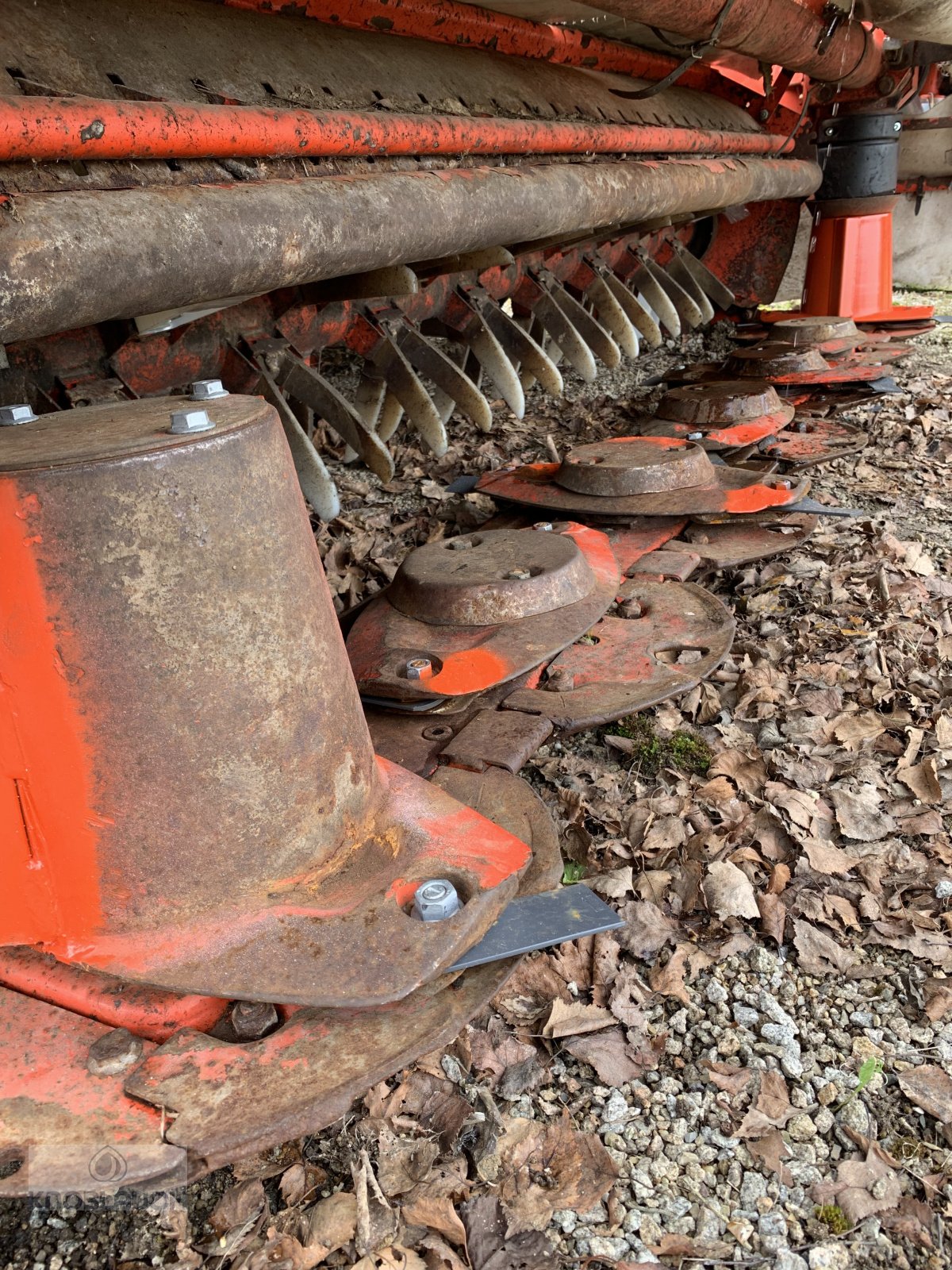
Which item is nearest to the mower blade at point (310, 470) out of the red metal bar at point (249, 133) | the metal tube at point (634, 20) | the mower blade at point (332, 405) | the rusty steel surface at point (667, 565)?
the mower blade at point (332, 405)

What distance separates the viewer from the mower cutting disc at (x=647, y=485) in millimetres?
3021

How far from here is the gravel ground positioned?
1251 mm

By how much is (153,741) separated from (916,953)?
4.04 feet

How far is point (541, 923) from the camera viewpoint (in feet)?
4.59

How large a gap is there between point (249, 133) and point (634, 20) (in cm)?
142

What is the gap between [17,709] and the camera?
46.6 inches

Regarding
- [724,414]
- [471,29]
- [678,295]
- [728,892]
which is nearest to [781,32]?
[471,29]

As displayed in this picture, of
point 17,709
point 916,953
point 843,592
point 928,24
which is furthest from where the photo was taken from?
point 928,24

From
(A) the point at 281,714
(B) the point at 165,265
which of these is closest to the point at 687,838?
(A) the point at 281,714

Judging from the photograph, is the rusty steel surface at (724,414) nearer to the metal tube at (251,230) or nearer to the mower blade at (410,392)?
the metal tube at (251,230)

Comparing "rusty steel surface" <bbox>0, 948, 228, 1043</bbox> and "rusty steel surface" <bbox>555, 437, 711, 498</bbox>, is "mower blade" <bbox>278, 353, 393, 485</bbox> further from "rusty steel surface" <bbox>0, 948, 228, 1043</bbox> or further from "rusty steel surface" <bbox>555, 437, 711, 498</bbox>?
"rusty steel surface" <bbox>0, 948, 228, 1043</bbox>

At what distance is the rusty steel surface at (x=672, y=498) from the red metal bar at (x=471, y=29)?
60.3 inches

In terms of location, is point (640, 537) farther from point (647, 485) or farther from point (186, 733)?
point (186, 733)

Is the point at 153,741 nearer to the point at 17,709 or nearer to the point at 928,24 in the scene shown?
the point at 17,709
